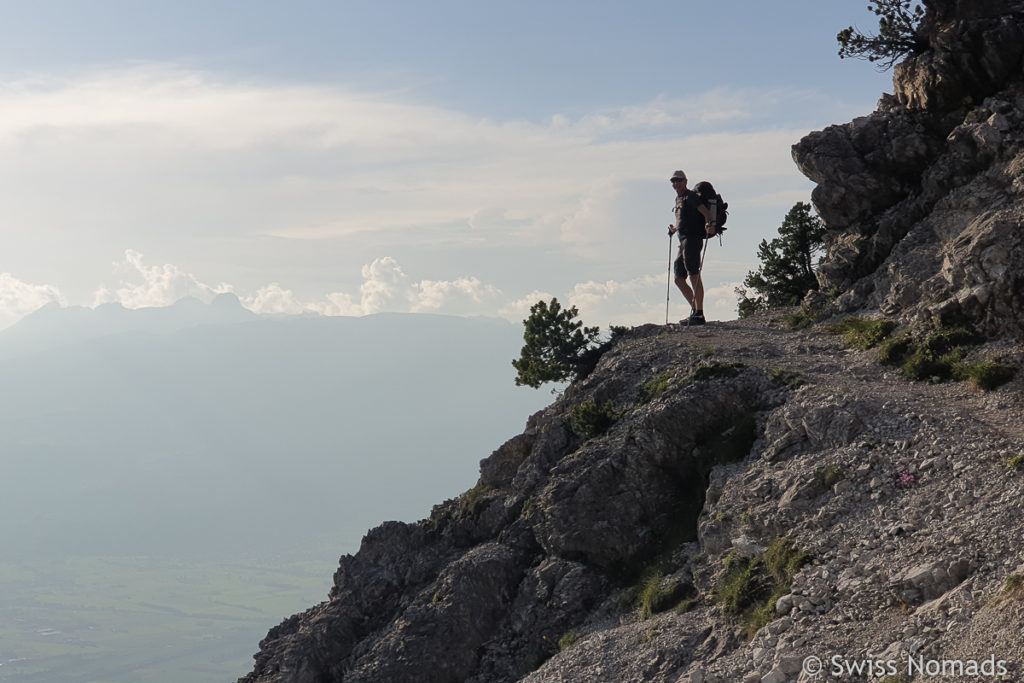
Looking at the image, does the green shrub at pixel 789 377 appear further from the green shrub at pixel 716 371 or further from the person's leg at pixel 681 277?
the person's leg at pixel 681 277

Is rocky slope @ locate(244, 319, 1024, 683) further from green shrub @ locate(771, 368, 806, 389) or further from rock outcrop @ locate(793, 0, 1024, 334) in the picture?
rock outcrop @ locate(793, 0, 1024, 334)

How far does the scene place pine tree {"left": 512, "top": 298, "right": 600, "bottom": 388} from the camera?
1480 inches

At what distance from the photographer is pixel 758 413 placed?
978 inches

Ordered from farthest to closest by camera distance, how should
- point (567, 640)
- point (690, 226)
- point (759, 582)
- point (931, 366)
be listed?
point (690, 226)
point (931, 366)
point (567, 640)
point (759, 582)

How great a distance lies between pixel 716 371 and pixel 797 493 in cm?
696

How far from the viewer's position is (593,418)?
29188mm

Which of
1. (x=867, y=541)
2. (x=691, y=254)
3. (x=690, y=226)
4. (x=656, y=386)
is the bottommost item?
(x=867, y=541)

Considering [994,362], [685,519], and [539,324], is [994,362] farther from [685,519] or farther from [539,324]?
[539,324]

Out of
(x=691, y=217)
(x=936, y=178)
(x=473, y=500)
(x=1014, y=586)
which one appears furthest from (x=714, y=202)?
(x=1014, y=586)

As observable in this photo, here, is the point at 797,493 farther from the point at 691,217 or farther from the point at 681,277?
the point at 691,217

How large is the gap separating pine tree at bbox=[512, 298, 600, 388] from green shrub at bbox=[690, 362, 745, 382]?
10.3 metres

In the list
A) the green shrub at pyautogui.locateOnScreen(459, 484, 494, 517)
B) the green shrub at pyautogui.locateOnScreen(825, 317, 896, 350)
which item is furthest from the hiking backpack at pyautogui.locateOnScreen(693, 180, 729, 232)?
the green shrub at pyautogui.locateOnScreen(459, 484, 494, 517)

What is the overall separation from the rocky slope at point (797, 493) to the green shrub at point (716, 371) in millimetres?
114

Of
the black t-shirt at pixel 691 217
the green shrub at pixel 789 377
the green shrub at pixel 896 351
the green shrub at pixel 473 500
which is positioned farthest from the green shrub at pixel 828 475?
the black t-shirt at pixel 691 217
